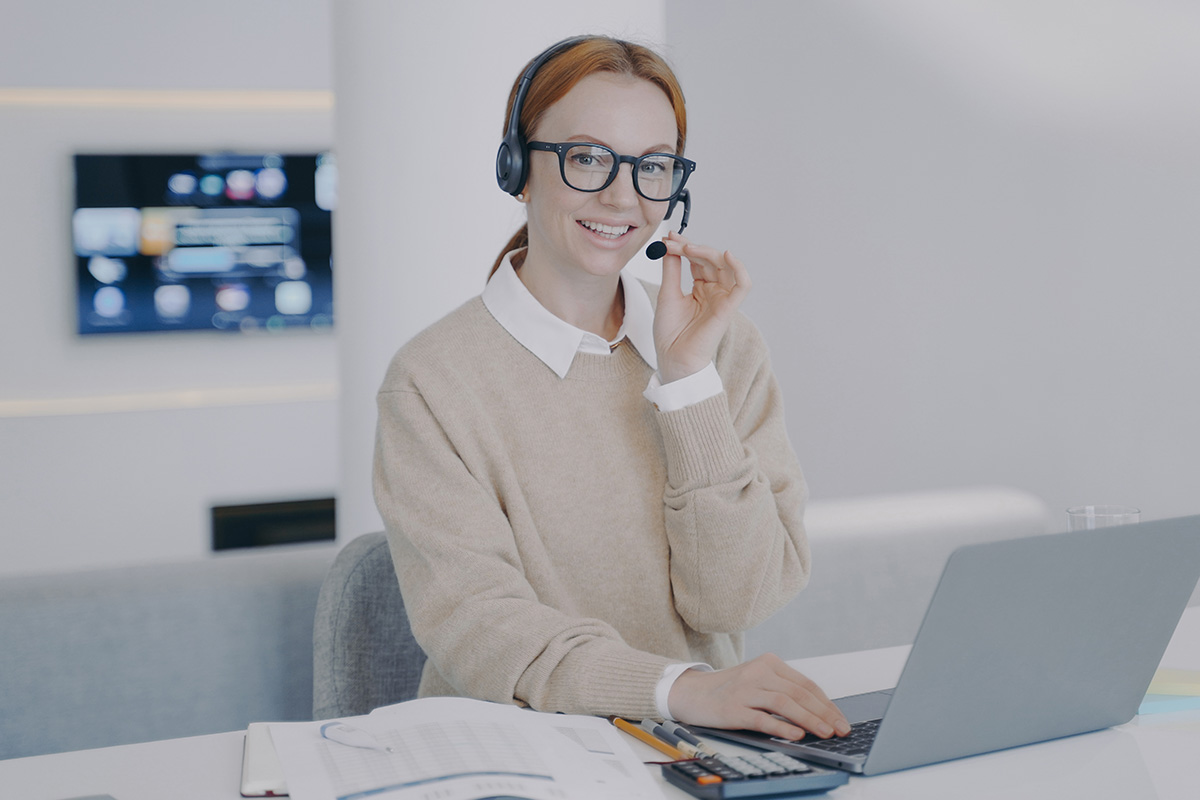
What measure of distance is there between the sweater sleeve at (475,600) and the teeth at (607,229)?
307 millimetres

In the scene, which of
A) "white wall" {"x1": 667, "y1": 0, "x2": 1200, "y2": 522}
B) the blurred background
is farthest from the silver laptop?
"white wall" {"x1": 667, "y1": 0, "x2": 1200, "y2": 522}

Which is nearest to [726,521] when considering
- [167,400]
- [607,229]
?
[607,229]

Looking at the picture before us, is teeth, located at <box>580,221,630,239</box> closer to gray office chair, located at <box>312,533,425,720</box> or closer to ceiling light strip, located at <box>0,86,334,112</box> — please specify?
gray office chair, located at <box>312,533,425,720</box>

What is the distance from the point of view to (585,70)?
1460 millimetres

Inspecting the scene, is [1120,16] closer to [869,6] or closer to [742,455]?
[869,6]

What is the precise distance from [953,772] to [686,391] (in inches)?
23.0

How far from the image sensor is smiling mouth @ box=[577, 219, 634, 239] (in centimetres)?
148

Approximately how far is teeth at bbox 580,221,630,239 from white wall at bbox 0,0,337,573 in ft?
11.3

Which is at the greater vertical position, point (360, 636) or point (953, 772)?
point (953, 772)

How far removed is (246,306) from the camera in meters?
4.70

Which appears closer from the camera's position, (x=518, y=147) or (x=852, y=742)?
(x=852, y=742)

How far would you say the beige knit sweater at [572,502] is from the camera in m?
1.30

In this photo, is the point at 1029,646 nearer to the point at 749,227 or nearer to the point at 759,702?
the point at 759,702

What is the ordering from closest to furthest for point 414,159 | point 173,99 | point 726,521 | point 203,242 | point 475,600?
point 475,600 → point 726,521 → point 414,159 → point 173,99 → point 203,242
